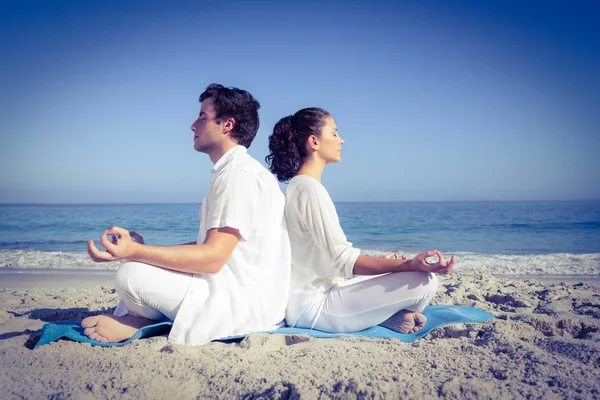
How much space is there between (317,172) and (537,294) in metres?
3.28

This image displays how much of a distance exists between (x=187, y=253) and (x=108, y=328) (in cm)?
81

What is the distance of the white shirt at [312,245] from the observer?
3.04m

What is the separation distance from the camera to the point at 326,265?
3.12m

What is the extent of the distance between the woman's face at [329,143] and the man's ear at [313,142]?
22mm

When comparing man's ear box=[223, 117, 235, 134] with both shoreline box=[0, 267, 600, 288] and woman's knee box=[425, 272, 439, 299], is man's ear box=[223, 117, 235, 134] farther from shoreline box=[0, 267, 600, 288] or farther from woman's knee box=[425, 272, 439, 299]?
shoreline box=[0, 267, 600, 288]

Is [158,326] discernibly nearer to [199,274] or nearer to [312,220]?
[199,274]

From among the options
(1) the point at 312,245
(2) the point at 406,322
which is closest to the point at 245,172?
(1) the point at 312,245

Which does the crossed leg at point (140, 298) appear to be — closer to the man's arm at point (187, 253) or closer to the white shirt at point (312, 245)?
the man's arm at point (187, 253)

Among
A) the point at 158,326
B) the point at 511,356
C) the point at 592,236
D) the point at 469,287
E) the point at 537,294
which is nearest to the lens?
the point at 511,356

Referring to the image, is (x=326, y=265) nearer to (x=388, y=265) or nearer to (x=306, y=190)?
(x=388, y=265)

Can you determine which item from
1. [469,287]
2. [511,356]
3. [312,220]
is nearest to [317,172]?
[312,220]

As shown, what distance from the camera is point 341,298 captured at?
325cm

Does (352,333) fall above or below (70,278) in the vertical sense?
above

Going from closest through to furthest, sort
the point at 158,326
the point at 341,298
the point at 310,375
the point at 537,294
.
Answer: the point at 310,375 < the point at 158,326 < the point at 341,298 < the point at 537,294
